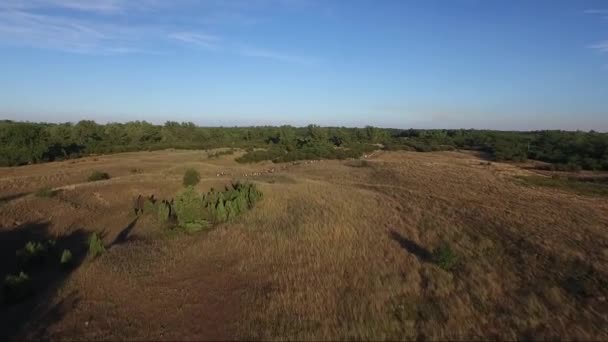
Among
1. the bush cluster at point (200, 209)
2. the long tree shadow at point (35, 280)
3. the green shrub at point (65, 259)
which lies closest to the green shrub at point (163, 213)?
the bush cluster at point (200, 209)

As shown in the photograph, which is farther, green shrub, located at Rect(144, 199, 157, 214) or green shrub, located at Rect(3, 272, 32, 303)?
green shrub, located at Rect(144, 199, 157, 214)

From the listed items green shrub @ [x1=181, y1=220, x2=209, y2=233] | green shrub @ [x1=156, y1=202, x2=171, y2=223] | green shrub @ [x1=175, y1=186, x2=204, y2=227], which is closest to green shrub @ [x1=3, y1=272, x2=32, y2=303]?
green shrub @ [x1=181, y1=220, x2=209, y2=233]

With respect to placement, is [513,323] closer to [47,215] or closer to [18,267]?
[18,267]

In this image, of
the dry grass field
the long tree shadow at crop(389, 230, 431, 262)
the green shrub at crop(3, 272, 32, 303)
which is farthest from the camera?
the long tree shadow at crop(389, 230, 431, 262)

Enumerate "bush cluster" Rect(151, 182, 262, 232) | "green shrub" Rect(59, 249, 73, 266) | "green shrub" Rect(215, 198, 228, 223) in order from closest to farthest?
"green shrub" Rect(59, 249, 73, 266) < "bush cluster" Rect(151, 182, 262, 232) < "green shrub" Rect(215, 198, 228, 223)

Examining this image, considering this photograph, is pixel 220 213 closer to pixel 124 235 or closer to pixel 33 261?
pixel 124 235

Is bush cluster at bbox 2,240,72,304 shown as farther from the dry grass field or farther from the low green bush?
the low green bush

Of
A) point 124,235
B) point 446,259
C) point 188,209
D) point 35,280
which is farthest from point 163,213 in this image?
point 446,259
